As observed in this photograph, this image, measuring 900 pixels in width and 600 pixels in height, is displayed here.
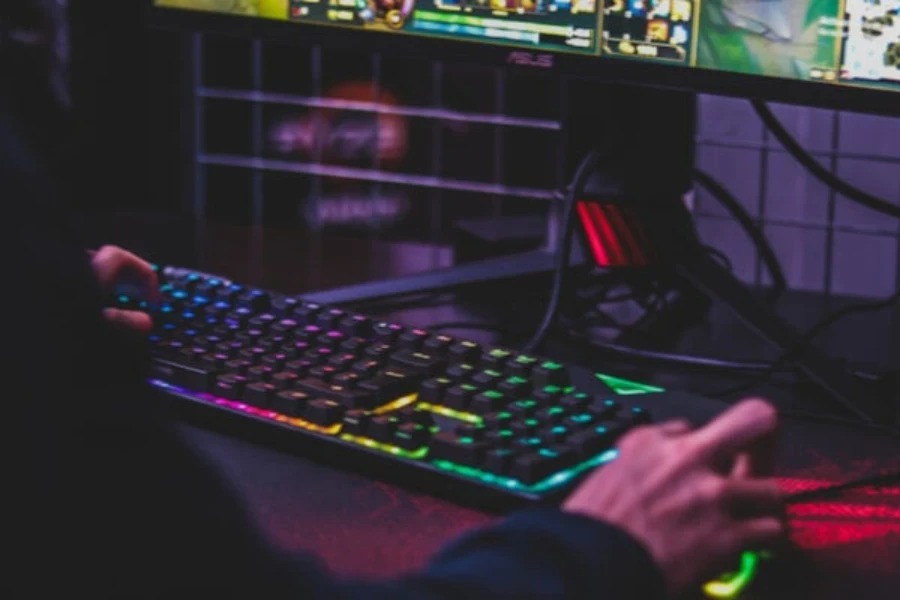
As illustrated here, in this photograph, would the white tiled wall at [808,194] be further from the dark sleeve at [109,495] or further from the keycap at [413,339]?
the dark sleeve at [109,495]

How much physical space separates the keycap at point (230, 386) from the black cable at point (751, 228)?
488 mm

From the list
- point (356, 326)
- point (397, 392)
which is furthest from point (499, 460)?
point (356, 326)

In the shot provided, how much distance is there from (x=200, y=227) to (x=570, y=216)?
1.62 feet

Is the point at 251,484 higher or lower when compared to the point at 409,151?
lower

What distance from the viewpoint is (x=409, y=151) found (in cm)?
157

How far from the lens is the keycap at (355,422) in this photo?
2.76 ft

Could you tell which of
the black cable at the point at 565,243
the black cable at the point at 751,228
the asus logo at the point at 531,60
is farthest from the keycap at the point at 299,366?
the black cable at the point at 751,228

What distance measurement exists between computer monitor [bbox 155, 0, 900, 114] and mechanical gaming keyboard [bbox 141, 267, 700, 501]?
0.25 m

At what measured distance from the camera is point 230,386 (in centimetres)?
90

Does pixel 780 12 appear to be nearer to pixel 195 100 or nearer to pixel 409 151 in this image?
pixel 409 151

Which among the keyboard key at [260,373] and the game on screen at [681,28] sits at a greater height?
the game on screen at [681,28]

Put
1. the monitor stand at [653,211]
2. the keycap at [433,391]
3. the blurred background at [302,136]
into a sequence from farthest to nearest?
the blurred background at [302,136] < the monitor stand at [653,211] < the keycap at [433,391]

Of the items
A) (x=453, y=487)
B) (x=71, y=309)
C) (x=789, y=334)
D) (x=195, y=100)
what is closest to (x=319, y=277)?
(x=195, y=100)

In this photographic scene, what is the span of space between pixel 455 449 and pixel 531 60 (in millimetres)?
425
